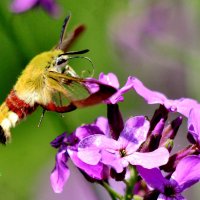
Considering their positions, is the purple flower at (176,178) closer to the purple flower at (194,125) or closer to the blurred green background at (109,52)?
the purple flower at (194,125)

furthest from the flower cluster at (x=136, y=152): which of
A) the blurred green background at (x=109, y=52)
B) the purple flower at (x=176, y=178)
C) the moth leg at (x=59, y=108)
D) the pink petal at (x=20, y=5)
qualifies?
the pink petal at (x=20, y=5)

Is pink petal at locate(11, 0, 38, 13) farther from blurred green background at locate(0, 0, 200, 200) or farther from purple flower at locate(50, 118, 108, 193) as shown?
purple flower at locate(50, 118, 108, 193)

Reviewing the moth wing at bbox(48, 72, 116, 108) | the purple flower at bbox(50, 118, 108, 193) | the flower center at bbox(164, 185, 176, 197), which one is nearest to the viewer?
the moth wing at bbox(48, 72, 116, 108)

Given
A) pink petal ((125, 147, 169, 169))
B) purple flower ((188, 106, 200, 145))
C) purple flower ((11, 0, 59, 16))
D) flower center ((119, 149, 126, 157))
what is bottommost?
purple flower ((188, 106, 200, 145))

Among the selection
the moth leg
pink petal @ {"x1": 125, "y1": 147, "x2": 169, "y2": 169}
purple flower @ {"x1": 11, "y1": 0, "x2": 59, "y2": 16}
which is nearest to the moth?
the moth leg

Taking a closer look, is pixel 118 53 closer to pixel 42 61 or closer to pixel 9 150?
pixel 9 150

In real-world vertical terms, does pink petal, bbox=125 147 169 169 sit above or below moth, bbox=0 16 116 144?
below

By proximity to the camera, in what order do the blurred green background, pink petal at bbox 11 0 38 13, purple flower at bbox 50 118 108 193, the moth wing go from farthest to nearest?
the blurred green background → pink petal at bbox 11 0 38 13 → purple flower at bbox 50 118 108 193 → the moth wing

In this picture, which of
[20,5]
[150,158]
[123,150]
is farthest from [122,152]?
[20,5]
